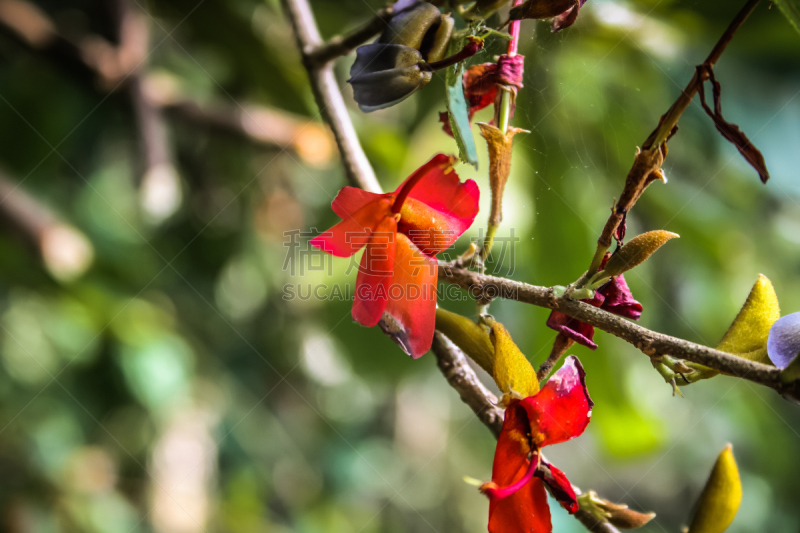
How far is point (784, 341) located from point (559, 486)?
128 millimetres

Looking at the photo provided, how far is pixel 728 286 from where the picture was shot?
4.32 ft

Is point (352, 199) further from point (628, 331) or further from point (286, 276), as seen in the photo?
point (286, 276)

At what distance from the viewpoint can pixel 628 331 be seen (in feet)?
0.87

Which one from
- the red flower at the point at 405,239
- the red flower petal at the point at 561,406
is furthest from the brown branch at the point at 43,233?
the red flower petal at the point at 561,406

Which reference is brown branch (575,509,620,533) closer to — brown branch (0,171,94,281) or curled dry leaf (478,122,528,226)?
curled dry leaf (478,122,528,226)

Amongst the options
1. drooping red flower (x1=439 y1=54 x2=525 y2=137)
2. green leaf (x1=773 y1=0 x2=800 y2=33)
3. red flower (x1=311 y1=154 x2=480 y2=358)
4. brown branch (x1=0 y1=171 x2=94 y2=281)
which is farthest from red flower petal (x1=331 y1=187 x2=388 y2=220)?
brown branch (x1=0 y1=171 x2=94 y2=281)

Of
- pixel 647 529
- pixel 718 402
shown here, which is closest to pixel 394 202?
pixel 647 529

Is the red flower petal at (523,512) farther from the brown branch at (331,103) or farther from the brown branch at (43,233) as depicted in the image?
the brown branch at (43,233)

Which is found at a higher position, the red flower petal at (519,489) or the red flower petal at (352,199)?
the red flower petal at (352,199)

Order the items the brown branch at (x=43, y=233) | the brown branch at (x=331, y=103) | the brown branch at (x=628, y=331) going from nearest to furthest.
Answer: the brown branch at (x=628, y=331) → the brown branch at (x=331, y=103) → the brown branch at (x=43, y=233)

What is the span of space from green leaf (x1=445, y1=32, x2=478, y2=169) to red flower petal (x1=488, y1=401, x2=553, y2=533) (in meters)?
0.13

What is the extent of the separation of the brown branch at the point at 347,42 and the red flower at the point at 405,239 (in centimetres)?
18

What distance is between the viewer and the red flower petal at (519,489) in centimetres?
28

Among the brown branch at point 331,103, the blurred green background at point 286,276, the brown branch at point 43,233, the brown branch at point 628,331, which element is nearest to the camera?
the brown branch at point 628,331
